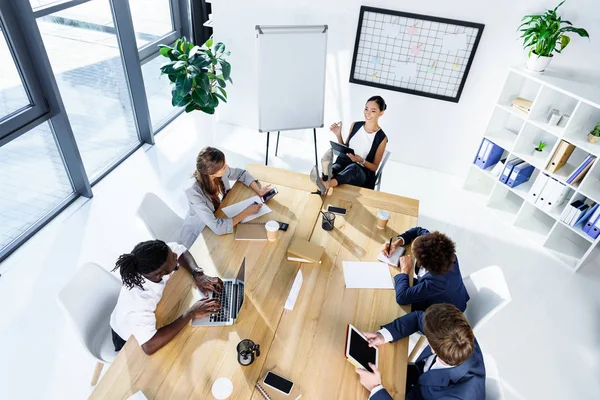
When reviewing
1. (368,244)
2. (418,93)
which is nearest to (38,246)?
(368,244)

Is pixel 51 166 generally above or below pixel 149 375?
below

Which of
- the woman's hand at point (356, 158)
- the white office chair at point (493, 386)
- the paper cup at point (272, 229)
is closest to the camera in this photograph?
the white office chair at point (493, 386)

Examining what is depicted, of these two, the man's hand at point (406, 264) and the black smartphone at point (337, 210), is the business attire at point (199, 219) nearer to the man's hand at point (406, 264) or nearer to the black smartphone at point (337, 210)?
the black smartphone at point (337, 210)

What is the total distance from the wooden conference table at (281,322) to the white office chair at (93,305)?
1.16 ft

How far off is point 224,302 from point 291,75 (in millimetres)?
2537

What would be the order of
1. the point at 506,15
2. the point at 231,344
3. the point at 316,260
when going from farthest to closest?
the point at 506,15 < the point at 316,260 < the point at 231,344

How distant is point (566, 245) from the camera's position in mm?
3883

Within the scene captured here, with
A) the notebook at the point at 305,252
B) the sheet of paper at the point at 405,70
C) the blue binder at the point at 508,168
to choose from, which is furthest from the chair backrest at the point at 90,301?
the blue binder at the point at 508,168

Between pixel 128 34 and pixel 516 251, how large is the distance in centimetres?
442

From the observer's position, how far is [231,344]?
6.50 feet

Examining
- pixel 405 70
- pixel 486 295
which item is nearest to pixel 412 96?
pixel 405 70

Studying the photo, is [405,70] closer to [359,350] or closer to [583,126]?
[583,126]

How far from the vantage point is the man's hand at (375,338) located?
2.01m

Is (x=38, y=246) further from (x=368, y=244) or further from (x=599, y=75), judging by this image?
(x=599, y=75)
